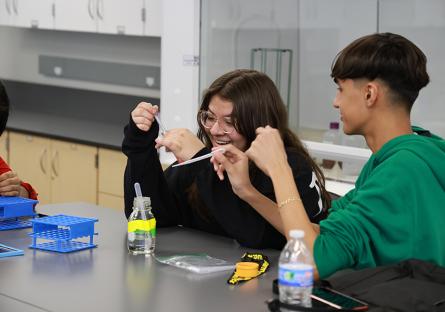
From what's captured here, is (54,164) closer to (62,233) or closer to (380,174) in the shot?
(62,233)

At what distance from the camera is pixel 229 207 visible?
2590 millimetres

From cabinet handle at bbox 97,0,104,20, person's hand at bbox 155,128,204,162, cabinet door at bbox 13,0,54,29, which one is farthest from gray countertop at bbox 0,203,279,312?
cabinet door at bbox 13,0,54,29

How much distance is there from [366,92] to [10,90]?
213 inches

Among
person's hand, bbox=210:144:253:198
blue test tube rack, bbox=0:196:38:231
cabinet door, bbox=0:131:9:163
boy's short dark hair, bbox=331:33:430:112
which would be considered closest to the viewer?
boy's short dark hair, bbox=331:33:430:112

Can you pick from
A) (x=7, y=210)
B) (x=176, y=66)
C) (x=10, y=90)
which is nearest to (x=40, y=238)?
(x=7, y=210)

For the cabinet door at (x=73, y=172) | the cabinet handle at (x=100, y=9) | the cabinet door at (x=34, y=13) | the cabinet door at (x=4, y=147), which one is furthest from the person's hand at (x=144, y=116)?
the cabinet door at (x=4, y=147)

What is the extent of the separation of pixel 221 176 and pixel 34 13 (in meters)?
3.97

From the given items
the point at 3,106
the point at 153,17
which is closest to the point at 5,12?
the point at 153,17

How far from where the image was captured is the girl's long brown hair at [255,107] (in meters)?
2.70

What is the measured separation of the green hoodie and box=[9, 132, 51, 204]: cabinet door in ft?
13.3

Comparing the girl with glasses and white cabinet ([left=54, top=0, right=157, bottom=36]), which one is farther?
white cabinet ([left=54, top=0, right=157, bottom=36])

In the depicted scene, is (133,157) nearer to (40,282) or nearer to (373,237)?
(40,282)

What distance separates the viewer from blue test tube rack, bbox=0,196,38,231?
9.25 feet

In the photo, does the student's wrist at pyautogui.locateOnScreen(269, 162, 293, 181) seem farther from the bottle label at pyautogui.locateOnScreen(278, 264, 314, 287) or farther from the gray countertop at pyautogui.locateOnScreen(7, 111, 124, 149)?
the gray countertop at pyautogui.locateOnScreen(7, 111, 124, 149)
